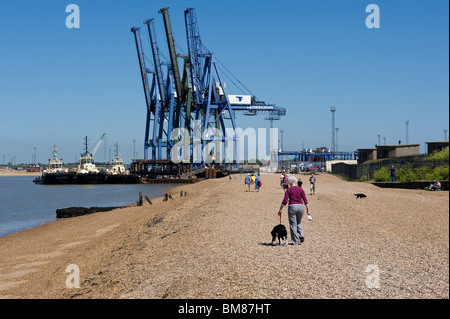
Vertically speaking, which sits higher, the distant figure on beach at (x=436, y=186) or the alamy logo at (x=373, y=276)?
the distant figure on beach at (x=436, y=186)

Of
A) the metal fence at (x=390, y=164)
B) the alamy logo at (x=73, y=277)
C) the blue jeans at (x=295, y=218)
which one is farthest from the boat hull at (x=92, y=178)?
the blue jeans at (x=295, y=218)

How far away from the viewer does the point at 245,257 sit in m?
9.90

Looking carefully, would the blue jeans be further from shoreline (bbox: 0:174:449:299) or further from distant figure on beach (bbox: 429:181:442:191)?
distant figure on beach (bbox: 429:181:442:191)

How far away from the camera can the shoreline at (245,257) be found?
313 inches

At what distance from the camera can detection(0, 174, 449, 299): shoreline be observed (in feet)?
Result: 26.1

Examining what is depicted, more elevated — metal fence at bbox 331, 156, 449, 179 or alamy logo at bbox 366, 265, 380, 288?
metal fence at bbox 331, 156, 449, 179

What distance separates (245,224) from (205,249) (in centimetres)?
394

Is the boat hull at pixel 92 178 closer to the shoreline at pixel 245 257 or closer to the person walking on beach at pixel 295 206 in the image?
the shoreline at pixel 245 257

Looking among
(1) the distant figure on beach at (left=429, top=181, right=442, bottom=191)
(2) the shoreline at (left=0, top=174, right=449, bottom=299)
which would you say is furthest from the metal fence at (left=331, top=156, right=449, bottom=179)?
(2) the shoreline at (left=0, top=174, right=449, bottom=299)

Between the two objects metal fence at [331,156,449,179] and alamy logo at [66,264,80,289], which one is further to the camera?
metal fence at [331,156,449,179]

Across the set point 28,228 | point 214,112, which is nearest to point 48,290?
point 28,228

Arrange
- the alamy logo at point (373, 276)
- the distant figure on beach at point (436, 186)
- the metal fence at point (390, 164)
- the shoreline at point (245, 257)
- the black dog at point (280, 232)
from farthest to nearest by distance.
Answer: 1. the metal fence at point (390, 164)
2. the distant figure on beach at point (436, 186)
3. the black dog at point (280, 232)
4. the shoreline at point (245, 257)
5. the alamy logo at point (373, 276)
